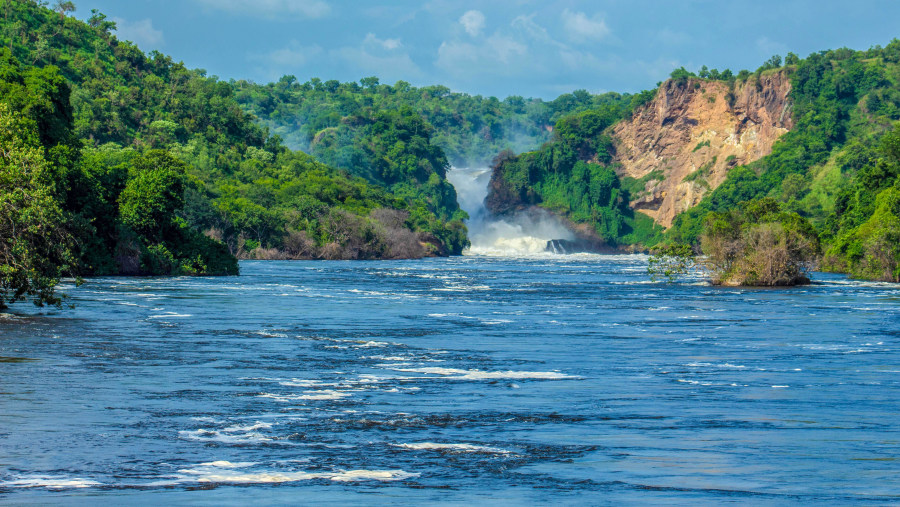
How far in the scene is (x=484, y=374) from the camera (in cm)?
2594

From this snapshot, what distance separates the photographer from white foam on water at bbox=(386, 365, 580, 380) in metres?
25.4

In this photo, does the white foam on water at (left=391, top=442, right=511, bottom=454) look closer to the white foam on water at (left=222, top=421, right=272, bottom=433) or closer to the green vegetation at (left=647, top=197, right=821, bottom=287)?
the white foam on water at (left=222, top=421, right=272, bottom=433)

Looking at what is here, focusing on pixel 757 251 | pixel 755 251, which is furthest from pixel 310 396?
pixel 755 251

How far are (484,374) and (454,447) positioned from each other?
8.85 m

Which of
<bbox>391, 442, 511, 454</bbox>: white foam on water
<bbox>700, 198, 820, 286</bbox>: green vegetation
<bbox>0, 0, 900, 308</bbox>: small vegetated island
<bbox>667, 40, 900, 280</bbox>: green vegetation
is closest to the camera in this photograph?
<bbox>391, 442, 511, 454</bbox>: white foam on water

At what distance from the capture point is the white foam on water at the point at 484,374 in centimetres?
2541

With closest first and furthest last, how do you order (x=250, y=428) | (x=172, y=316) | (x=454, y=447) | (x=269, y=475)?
(x=269, y=475) → (x=454, y=447) → (x=250, y=428) → (x=172, y=316)

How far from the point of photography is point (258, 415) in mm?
19688

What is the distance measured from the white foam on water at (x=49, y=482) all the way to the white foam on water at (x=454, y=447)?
499 cm

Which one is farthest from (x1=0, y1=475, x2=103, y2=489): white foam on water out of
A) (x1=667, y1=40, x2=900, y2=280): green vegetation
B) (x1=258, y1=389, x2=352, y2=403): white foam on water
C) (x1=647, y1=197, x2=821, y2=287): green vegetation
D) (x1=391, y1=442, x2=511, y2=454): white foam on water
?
(x1=667, y1=40, x2=900, y2=280): green vegetation

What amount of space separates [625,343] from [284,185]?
381ft

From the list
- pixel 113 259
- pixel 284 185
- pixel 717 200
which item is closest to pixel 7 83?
pixel 113 259

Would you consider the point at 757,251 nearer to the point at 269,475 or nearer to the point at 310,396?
the point at 310,396

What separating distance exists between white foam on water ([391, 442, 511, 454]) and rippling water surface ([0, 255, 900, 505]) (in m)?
0.08
